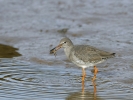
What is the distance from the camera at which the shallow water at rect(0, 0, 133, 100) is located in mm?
8672

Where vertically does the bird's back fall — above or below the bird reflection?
above

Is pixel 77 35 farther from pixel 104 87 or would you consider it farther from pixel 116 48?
pixel 104 87

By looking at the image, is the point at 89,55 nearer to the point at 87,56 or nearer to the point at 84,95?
the point at 87,56

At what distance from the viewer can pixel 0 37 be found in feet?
44.9

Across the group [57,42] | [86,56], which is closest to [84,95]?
[86,56]

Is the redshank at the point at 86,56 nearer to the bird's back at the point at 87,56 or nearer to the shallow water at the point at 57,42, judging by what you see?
the bird's back at the point at 87,56

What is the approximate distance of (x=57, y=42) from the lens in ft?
42.0

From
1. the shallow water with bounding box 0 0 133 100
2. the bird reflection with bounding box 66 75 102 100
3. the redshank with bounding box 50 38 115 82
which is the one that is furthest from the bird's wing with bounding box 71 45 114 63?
the bird reflection with bounding box 66 75 102 100

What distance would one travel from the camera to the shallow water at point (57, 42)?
28.5 ft

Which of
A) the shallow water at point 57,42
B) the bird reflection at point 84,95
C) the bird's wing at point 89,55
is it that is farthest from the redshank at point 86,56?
the bird reflection at point 84,95

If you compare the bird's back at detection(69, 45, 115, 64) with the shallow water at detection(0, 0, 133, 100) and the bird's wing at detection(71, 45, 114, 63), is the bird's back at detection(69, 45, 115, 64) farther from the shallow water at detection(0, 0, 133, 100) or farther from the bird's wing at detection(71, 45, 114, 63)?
the shallow water at detection(0, 0, 133, 100)

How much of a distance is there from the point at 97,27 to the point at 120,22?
92cm

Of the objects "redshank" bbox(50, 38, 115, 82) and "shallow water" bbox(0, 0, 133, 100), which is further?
"redshank" bbox(50, 38, 115, 82)

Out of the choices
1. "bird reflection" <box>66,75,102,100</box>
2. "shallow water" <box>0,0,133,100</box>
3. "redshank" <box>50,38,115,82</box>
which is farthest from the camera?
"redshank" <box>50,38,115,82</box>
